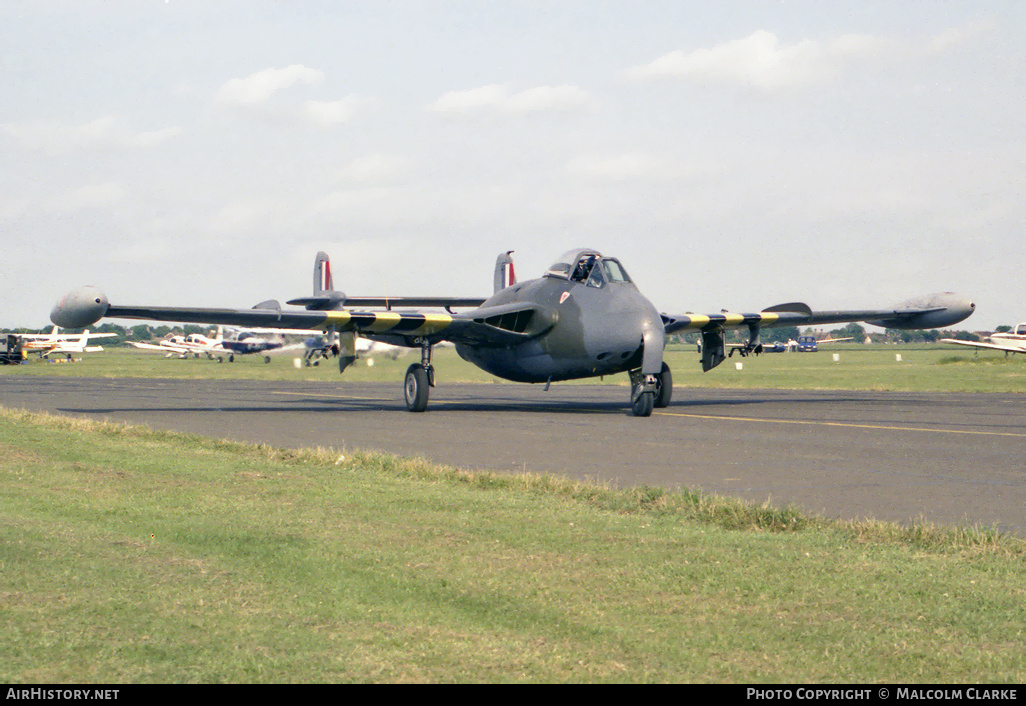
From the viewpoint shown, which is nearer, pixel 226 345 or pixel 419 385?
pixel 419 385

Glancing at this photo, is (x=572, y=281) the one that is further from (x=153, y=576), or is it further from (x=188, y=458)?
(x=153, y=576)

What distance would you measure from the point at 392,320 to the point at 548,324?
4.05m

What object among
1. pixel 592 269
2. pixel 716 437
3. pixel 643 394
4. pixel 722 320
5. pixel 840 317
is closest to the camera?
pixel 716 437

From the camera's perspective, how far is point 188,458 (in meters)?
14.7

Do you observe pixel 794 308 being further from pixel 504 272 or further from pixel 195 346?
pixel 195 346

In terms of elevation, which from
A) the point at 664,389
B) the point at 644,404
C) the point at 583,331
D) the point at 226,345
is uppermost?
the point at 583,331

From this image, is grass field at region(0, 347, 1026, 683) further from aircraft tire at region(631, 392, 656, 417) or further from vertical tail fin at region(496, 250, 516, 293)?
vertical tail fin at region(496, 250, 516, 293)

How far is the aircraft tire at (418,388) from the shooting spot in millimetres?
27812

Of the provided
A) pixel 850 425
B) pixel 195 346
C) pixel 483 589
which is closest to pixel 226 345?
pixel 195 346

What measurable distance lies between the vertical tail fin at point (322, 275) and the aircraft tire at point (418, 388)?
13821 millimetres

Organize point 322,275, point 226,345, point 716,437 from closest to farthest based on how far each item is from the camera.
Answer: point 716,437 → point 322,275 → point 226,345

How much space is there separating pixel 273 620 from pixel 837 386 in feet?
136

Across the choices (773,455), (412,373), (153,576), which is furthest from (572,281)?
(153,576)

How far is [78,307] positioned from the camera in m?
23.3
